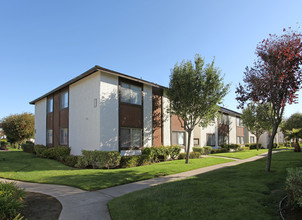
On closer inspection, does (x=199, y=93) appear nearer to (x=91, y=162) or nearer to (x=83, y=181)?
(x=91, y=162)

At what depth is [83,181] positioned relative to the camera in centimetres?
924

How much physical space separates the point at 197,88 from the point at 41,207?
1192 cm

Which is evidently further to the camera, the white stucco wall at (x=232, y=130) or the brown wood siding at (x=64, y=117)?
the white stucco wall at (x=232, y=130)

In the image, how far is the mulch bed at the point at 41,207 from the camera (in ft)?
17.4

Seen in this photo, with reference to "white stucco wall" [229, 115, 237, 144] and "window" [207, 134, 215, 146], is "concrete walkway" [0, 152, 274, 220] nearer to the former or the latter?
"window" [207, 134, 215, 146]

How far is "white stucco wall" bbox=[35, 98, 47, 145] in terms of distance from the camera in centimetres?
2311


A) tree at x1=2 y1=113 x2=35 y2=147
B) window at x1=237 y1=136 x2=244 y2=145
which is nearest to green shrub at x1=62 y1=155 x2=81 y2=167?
tree at x1=2 y1=113 x2=35 y2=147

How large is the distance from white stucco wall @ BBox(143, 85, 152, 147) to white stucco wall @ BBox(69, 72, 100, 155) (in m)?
4.30

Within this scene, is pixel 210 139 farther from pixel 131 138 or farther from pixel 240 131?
pixel 131 138

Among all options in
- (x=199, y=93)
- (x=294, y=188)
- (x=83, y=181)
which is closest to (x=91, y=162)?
(x=83, y=181)

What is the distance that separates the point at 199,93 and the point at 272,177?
7.81 meters

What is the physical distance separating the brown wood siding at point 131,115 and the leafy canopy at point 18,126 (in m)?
22.2

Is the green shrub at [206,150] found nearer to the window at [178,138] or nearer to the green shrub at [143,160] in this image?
the window at [178,138]

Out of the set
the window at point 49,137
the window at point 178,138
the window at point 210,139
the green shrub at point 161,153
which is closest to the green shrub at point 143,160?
the green shrub at point 161,153
